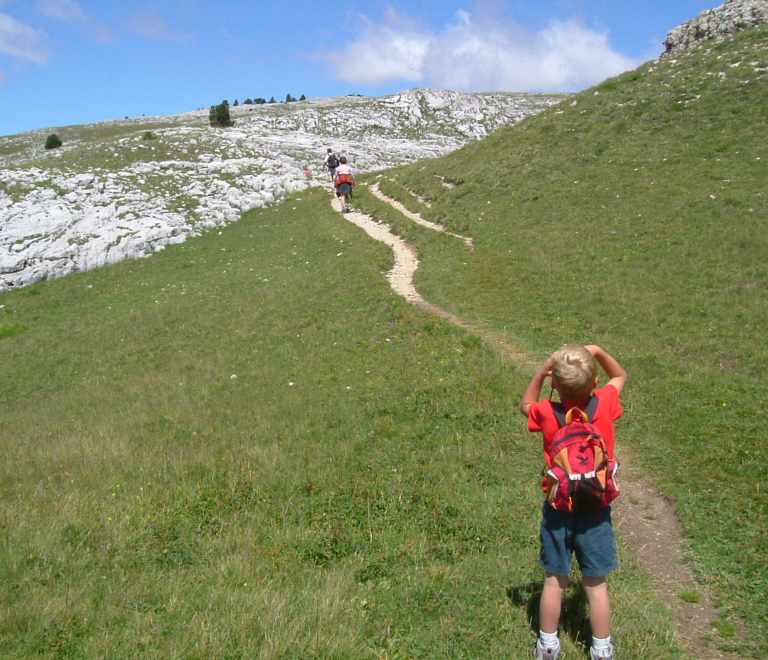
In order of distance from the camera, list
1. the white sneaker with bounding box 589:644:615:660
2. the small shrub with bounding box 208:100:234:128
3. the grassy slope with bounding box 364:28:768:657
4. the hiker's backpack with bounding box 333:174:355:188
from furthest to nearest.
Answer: the small shrub with bounding box 208:100:234:128 → the hiker's backpack with bounding box 333:174:355:188 → the grassy slope with bounding box 364:28:768:657 → the white sneaker with bounding box 589:644:615:660

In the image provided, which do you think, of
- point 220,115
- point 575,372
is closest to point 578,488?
point 575,372

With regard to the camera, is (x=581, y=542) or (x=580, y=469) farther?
(x=581, y=542)

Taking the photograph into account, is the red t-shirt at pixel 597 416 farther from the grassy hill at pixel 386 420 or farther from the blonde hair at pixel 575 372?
the grassy hill at pixel 386 420

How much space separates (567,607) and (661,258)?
1314cm

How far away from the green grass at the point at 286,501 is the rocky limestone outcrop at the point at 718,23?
2947 cm

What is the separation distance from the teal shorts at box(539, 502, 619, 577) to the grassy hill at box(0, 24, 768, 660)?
2.54 feet

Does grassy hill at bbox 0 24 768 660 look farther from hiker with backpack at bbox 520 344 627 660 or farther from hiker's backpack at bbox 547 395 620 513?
hiker's backpack at bbox 547 395 620 513

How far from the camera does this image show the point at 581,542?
12.9 ft

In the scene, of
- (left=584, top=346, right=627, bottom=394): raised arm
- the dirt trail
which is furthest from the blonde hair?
the dirt trail

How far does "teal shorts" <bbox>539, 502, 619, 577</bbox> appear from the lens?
154 inches

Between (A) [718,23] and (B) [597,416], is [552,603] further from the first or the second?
(A) [718,23]

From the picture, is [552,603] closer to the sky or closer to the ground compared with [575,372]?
closer to the ground

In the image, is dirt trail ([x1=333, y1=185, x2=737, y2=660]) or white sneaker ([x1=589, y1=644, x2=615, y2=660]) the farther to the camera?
dirt trail ([x1=333, y1=185, x2=737, y2=660])

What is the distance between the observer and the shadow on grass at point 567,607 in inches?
173
